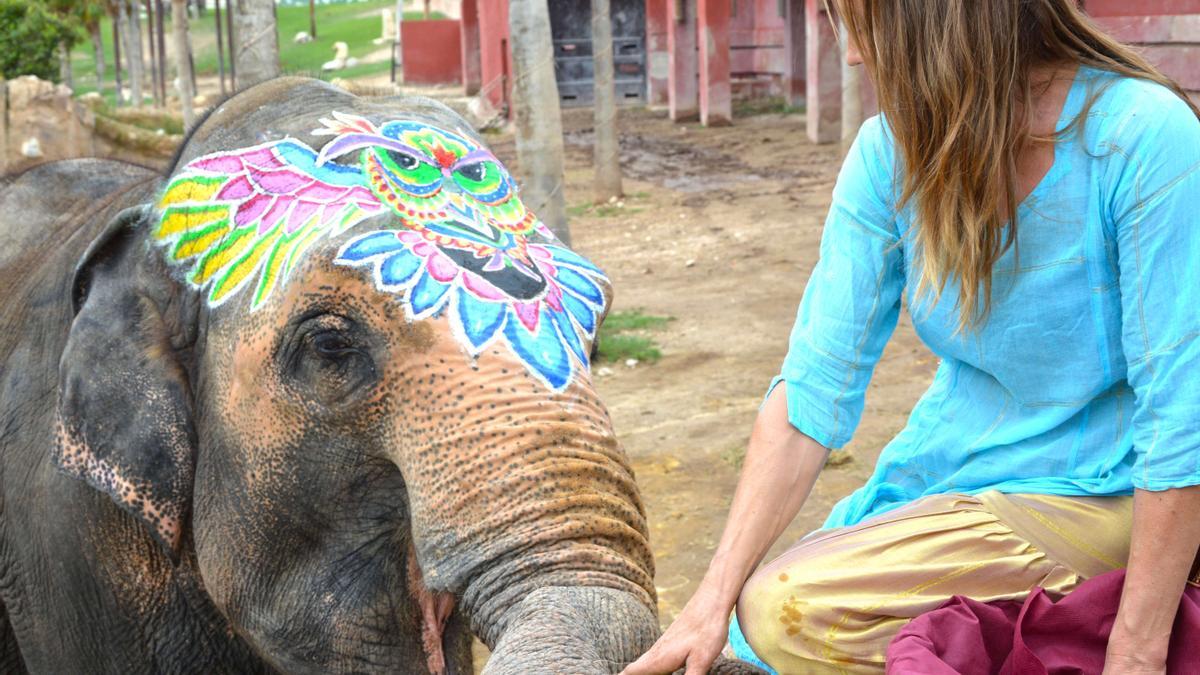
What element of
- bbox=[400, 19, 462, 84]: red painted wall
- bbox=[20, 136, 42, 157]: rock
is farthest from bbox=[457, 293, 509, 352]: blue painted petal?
bbox=[400, 19, 462, 84]: red painted wall

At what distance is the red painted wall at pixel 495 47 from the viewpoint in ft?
71.9

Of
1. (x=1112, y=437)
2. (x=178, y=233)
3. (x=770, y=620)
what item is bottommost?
(x=770, y=620)

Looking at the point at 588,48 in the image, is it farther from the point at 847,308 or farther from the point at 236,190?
the point at 847,308

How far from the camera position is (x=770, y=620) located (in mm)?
1820

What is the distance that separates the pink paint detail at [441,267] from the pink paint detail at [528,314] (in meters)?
0.11

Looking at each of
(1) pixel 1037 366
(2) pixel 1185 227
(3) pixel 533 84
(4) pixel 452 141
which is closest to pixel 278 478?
(4) pixel 452 141

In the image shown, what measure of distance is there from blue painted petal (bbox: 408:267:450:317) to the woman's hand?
0.64m

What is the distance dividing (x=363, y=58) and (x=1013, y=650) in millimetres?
46204

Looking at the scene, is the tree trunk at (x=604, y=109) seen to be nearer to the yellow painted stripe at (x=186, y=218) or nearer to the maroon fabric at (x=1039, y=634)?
the yellow painted stripe at (x=186, y=218)

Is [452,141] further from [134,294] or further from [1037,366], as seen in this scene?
[1037,366]

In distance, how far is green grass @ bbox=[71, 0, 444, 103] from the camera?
148 ft

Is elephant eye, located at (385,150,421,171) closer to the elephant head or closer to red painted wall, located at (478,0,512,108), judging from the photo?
the elephant head

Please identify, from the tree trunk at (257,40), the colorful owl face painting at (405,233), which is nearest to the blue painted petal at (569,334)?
the colorful owl face painting at (405,233)

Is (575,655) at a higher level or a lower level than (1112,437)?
lower
